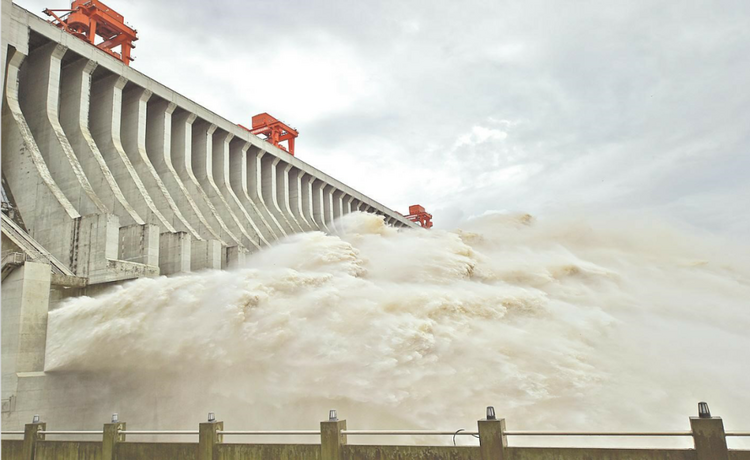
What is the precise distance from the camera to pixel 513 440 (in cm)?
1203

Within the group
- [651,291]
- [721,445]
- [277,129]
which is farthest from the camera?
[277,129]

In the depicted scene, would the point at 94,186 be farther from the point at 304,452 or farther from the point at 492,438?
the point at 492,438

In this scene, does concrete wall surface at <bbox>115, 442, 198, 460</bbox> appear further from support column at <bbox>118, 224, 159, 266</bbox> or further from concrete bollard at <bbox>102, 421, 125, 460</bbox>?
support column at <bbox>118, 224, 159, 266</bbox>

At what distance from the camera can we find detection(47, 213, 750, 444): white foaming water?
1282 cm

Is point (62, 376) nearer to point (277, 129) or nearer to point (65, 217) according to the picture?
point (65, 217)

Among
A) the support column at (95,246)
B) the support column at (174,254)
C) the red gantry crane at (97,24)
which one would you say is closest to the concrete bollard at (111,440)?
the support column at (95,246)

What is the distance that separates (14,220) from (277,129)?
23.9 meters

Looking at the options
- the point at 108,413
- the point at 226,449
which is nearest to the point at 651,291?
the point at 226,449

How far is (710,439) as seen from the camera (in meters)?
8.12

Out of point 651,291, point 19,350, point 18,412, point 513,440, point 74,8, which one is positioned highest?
point 74,8

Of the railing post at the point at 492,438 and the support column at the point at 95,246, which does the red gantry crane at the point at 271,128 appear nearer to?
the support column at the point at 95,246

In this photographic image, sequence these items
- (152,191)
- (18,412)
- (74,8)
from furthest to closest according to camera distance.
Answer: (74,8) < (152,191) < (18,412)

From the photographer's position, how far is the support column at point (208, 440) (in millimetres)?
10805

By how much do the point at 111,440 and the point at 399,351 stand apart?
657cm
